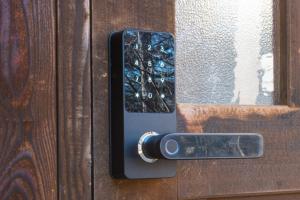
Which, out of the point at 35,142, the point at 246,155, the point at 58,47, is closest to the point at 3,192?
the point at 35,142

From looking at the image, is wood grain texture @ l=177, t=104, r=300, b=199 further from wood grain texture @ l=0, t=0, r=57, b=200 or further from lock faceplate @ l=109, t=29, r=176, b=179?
wood grain texture @ l=0, t=0, r=57, b=200

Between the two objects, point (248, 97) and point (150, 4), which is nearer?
point (150, 4)

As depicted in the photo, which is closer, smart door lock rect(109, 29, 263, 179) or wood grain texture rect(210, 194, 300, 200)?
smart door lock rect(109, 29, 263, 179)

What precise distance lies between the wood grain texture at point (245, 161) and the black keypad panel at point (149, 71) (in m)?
0.05

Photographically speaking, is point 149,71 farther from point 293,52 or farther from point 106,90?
point 293,52

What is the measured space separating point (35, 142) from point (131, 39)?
0.16m

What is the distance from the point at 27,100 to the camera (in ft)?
2.31

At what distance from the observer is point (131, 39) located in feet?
2.47

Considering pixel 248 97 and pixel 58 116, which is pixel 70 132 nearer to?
pixel 58 116

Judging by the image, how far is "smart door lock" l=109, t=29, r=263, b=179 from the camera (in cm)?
74

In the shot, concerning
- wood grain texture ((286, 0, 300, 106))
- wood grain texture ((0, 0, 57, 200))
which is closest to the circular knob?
wood grain texture ((0, 0, 57, 200))

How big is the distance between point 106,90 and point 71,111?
5cm

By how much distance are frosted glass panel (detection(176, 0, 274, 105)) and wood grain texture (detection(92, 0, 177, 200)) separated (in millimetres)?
72

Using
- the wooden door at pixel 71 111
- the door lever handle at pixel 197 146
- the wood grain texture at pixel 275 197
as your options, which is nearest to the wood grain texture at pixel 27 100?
the wooden door at pixel 71 111
